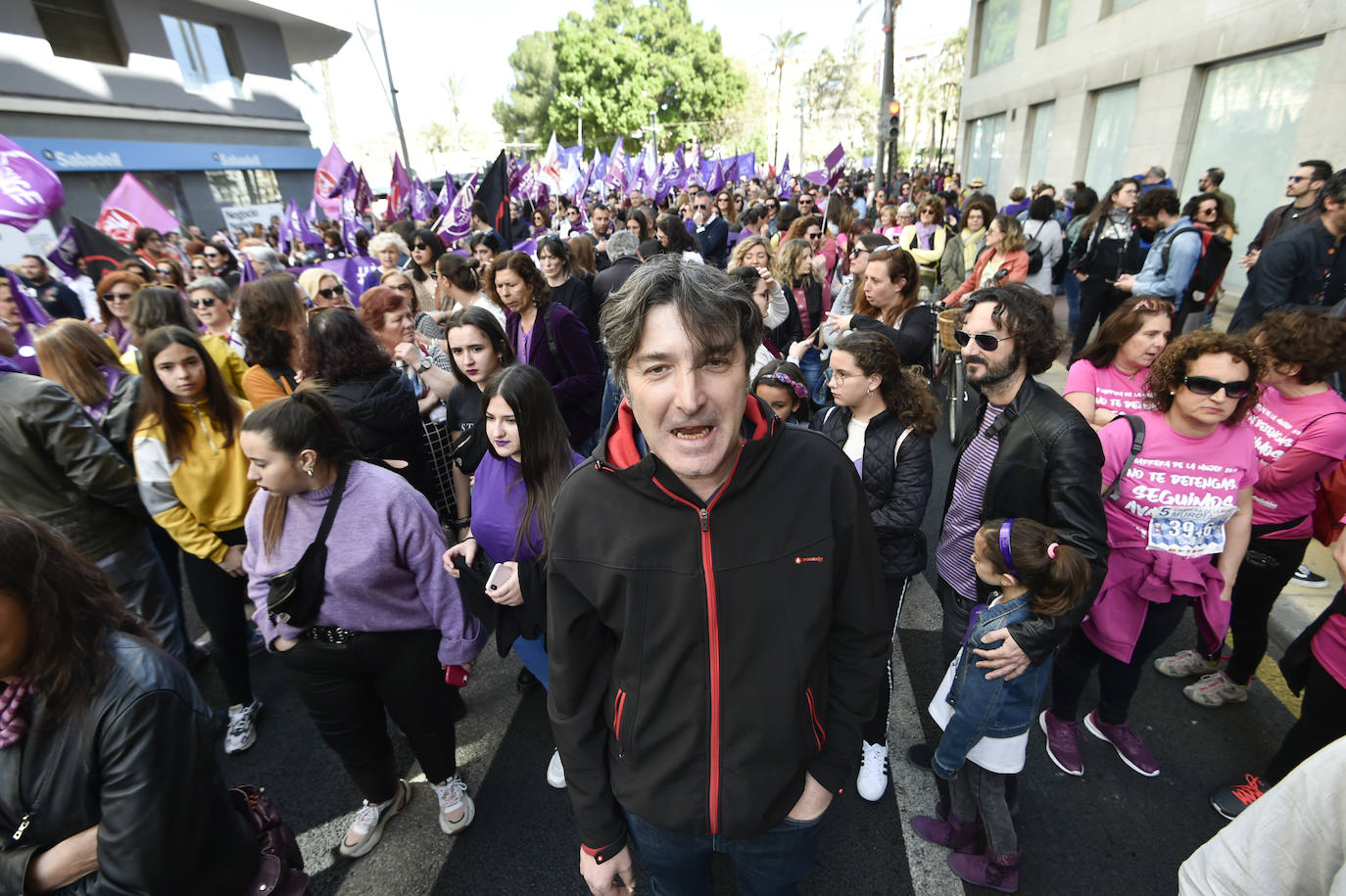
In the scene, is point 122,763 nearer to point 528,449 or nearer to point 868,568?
point 528,449

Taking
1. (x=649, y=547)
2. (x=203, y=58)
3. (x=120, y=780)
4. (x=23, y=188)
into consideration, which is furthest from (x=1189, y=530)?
(x=203, y=58)

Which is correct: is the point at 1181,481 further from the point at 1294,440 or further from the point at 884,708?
the point at 884,708

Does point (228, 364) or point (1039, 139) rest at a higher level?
point (1039, 139)

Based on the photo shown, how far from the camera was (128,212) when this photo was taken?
882 cm

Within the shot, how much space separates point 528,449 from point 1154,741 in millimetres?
3116

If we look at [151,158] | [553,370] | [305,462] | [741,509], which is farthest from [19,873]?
[151,158]

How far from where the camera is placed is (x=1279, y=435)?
2.76m

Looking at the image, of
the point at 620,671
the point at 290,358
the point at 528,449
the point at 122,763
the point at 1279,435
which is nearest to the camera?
the point at 122,763

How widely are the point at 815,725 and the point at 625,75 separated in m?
47.3

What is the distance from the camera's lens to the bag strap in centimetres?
240

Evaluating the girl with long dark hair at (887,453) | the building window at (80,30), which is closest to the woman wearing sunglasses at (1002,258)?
the girl with long dark hair at (887,453)

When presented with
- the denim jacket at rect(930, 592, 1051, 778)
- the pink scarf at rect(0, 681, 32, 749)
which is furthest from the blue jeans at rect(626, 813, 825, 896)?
the pink scarf at rect(0, 681, 32, 749)

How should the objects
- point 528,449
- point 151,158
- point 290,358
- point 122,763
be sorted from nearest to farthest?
point 122,763
point 528,449
point 290,358
point 151,158

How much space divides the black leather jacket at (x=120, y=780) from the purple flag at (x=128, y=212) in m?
10.1
